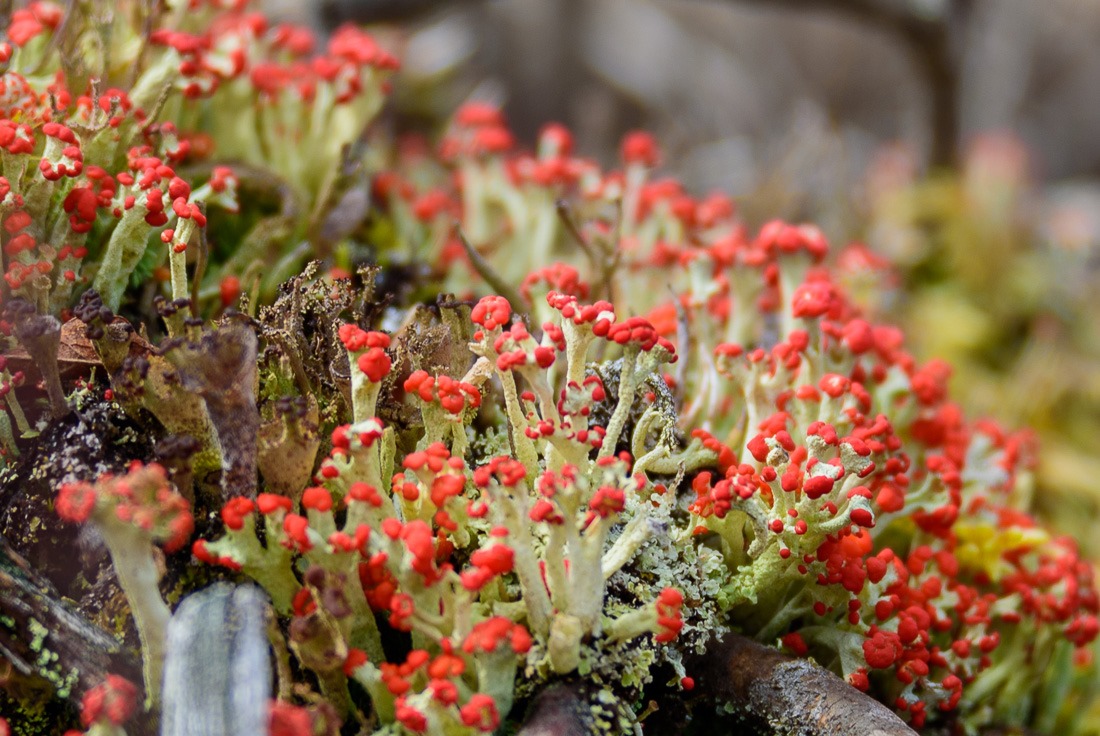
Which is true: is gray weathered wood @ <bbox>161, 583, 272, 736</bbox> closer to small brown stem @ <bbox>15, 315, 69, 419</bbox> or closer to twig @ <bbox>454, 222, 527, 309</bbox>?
small brown stem @ <bbox>15, 315, 69, 419</bbox>

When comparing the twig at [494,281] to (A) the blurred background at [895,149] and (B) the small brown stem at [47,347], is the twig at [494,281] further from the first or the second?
(A) the blurred background at [895,149]

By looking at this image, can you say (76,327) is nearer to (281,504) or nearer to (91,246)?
(91,246)

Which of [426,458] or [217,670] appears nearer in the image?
[217,670]

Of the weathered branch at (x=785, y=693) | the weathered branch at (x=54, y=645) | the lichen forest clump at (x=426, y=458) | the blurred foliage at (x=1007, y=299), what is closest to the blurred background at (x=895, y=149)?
the blurred foliage at (x=1007, y=299)

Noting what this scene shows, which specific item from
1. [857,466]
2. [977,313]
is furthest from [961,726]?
[977,313]

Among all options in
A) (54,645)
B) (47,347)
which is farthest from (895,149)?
(54,645)

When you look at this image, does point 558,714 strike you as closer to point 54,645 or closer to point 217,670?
point 217,670

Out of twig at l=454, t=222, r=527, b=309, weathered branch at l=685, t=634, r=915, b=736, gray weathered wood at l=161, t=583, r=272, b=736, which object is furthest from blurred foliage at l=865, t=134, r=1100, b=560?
gray weathered wood at l=161, t=583, r=272, b=736
